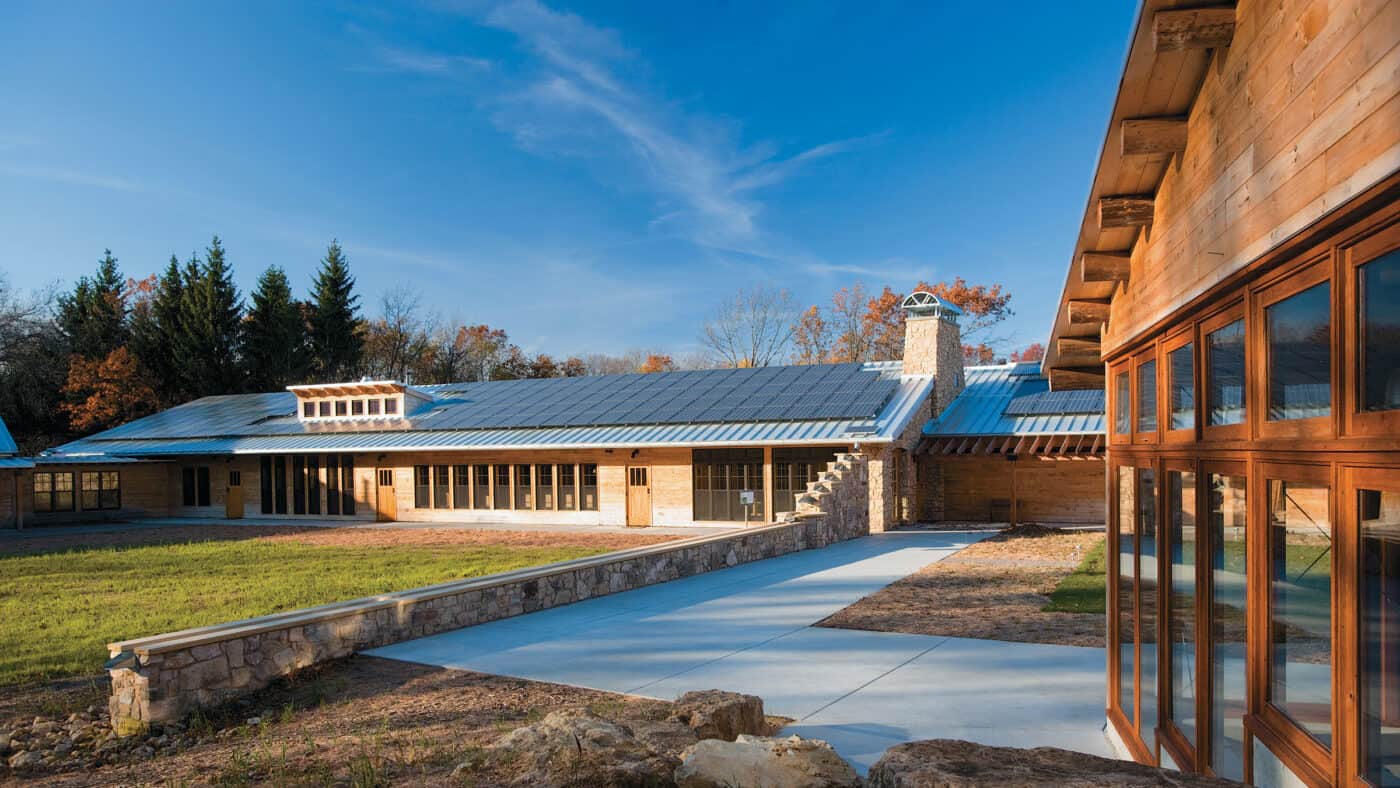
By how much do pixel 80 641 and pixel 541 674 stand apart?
5.73 metres

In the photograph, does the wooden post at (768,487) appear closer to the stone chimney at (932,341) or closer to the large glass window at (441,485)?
the stone chimney at (932,341)

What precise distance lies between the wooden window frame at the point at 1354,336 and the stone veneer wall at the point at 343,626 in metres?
7.95

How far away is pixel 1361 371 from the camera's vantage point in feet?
8.04

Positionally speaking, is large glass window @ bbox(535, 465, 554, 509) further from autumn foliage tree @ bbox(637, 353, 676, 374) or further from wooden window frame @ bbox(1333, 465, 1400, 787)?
autumn foliage tree @ bbox(637, 353, 676, 374)

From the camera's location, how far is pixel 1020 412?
81.2 ft

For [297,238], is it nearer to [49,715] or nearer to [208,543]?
[208,543]

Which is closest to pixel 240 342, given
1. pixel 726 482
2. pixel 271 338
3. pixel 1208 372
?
pixel 271 338

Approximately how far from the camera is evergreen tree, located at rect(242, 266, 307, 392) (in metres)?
52.7

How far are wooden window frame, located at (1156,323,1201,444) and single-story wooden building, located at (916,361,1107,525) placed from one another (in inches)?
707

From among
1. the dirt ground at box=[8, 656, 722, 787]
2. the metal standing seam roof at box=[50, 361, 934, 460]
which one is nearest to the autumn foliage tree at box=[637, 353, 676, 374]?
the metal standing seam roof at box=[50, 361, 934, 460]

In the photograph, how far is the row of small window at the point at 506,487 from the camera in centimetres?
2627

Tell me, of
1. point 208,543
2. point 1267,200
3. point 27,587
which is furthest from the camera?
point 208,543

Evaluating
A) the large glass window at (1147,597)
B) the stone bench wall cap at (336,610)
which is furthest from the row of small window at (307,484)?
the large glass window at (1147,597)

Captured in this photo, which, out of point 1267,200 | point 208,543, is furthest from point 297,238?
point 1267,200
